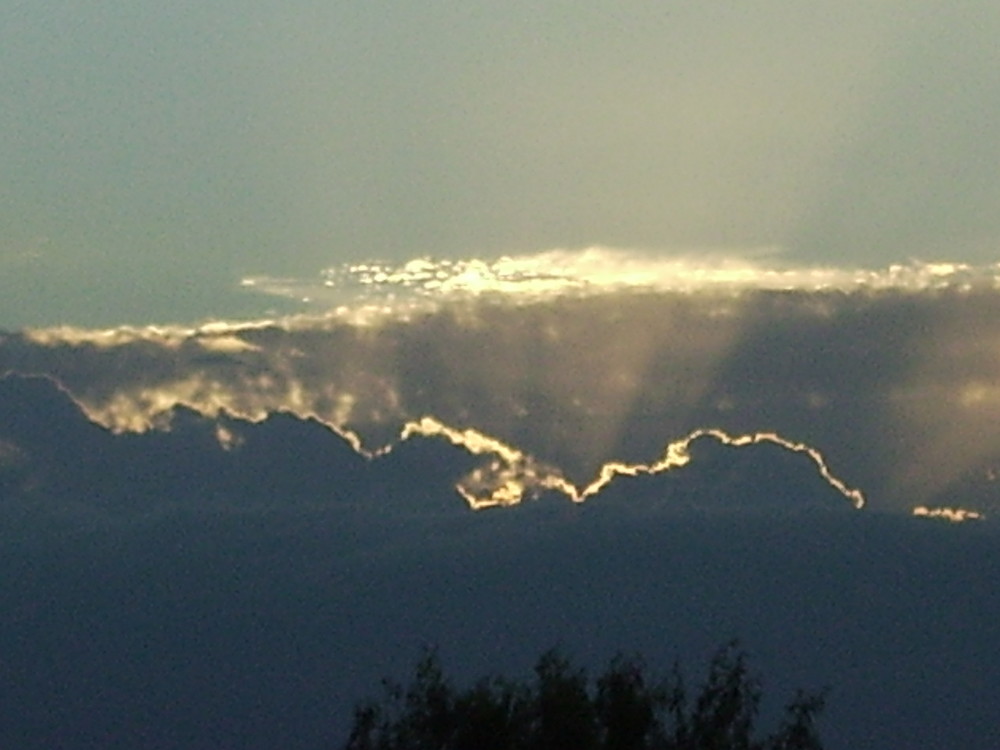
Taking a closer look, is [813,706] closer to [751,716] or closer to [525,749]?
[751,716]

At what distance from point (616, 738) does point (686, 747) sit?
6.96 ft

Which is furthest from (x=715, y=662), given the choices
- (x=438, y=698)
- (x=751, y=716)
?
(x=438, y=698)

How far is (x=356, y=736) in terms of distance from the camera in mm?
95000

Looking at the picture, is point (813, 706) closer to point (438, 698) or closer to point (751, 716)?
point (751, 716)

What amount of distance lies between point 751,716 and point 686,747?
10.1ft

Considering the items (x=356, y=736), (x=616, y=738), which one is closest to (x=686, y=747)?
(x=616, y=738)

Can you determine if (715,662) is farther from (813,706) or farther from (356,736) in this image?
(356,736)

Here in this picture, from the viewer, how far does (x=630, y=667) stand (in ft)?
314

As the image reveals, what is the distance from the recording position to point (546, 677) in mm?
95312

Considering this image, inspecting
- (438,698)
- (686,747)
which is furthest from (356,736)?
(686,747)

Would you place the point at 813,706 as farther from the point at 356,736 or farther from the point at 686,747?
the point at 356,736

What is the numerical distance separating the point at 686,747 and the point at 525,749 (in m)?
4.48

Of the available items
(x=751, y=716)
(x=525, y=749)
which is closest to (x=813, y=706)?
(x=751, y=716)

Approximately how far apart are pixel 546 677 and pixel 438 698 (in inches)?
112
